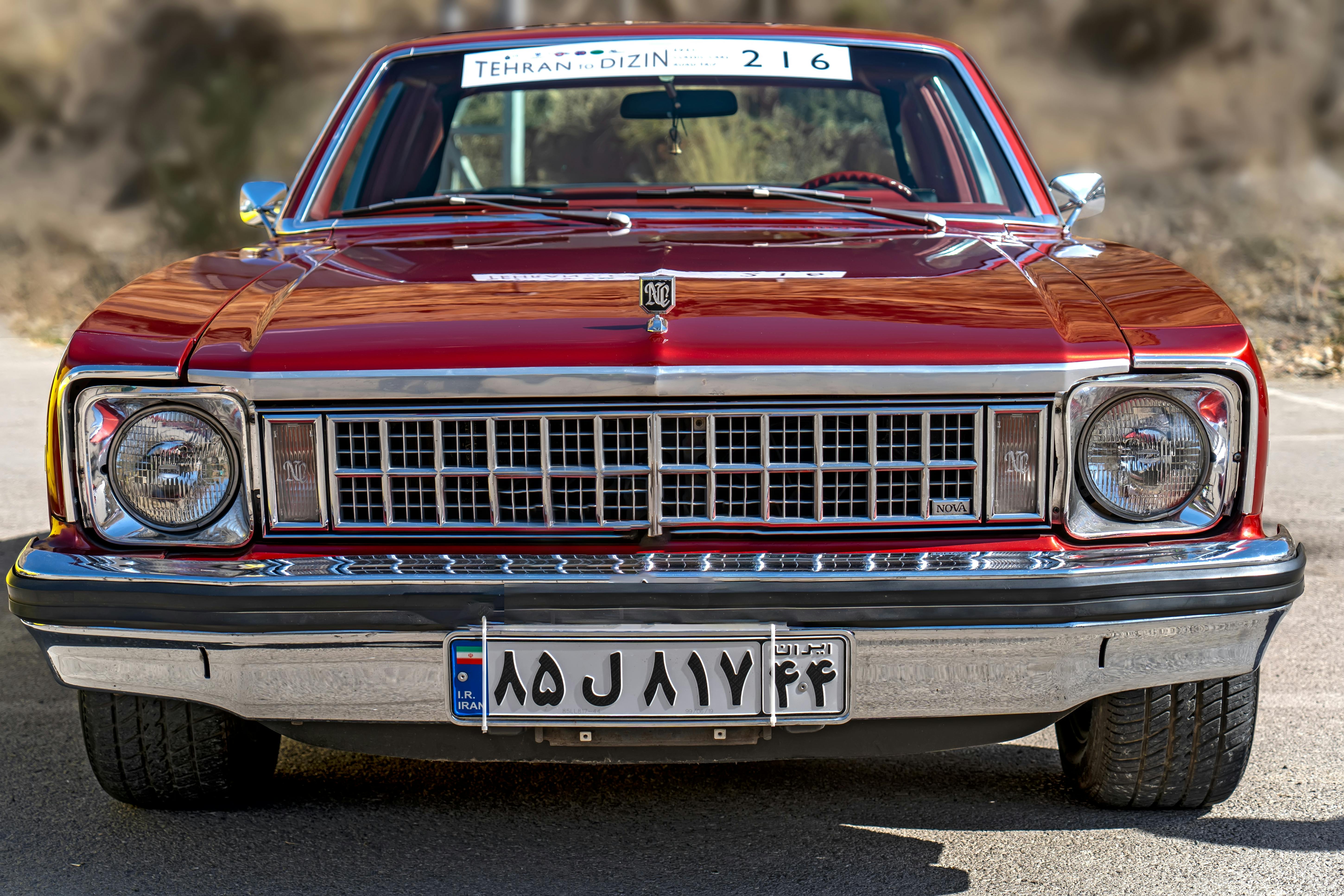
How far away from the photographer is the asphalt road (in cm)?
260

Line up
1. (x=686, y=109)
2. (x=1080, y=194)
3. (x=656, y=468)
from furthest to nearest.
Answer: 1. (x=686, y=109)
2. (x=1080, y=194)
3. (x=656, y=468)

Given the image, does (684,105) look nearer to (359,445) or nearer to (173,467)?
(359,445)

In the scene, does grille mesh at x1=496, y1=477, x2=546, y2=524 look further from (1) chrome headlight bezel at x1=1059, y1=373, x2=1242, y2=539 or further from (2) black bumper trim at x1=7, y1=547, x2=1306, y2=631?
(1) chrome headlight bezel at x1=1059, y1=373, x2=1242, y2=539

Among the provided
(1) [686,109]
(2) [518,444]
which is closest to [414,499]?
(2) [518,444]

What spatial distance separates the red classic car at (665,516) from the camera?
2307mm

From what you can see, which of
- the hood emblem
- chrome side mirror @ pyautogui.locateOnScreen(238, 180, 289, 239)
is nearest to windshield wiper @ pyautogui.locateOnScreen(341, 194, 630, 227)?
chrome side mirror @ pyautogui.locateOnScreen(238, 180, 289, 239)

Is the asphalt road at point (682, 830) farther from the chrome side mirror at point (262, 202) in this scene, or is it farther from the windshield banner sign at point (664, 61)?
the windshield banner sign at point (664, 61)

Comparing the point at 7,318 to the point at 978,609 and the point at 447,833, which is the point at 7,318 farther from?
the point at 978,609

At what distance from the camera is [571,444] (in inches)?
96.0

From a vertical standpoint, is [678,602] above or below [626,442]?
below

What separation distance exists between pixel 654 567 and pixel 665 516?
0.54 ft

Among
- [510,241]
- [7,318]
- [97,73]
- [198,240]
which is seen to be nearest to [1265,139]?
[198,240]

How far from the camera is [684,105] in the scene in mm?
4000

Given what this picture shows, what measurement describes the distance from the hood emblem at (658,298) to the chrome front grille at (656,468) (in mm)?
158
